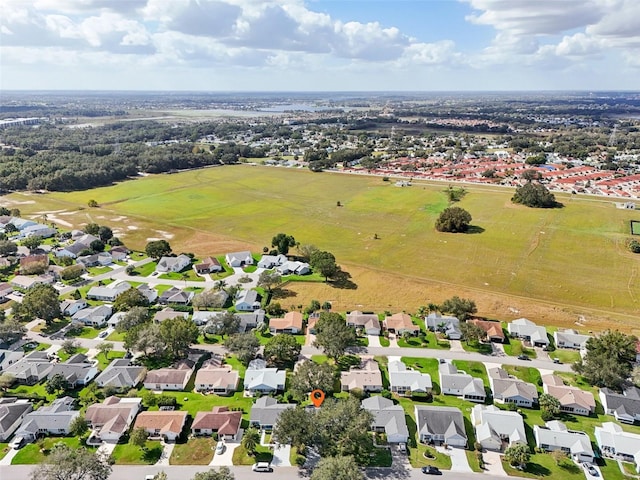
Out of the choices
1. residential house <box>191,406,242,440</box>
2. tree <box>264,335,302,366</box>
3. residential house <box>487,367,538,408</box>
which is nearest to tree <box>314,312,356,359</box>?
tree <box>264,335,302,366</box>

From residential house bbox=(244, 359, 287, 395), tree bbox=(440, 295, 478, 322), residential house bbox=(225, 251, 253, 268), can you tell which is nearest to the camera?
residential house bbox=(244, 359, 287, 395)

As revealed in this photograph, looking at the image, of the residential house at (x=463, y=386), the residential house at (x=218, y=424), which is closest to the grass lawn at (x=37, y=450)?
the residential house at (x=218, y=424)

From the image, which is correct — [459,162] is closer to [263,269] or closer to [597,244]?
[597,244]

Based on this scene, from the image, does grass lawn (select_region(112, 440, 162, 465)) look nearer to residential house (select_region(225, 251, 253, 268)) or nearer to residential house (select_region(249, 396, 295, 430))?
residential house (select_region(249, 396, 295, 430))

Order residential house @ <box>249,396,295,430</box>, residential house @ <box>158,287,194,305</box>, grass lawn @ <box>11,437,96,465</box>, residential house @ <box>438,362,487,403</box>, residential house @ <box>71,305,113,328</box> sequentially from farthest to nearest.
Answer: residential house @ <box>158,287,194,305</box>
residential house @ <box>71,305,113,328</box>
residential house @ <box>438,362,487,403</box>
residential house @ <box>249,396,295,430</box>
grass lawn @ <box>11,437,96,465</box>

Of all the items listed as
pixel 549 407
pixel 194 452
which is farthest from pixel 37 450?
pixel 549 407

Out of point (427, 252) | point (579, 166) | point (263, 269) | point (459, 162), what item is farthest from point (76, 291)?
point (579, 166)

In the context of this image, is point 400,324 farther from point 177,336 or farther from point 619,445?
Result: point 177,336
